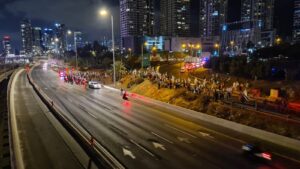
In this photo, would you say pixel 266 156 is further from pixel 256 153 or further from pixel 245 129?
pixel 245 129

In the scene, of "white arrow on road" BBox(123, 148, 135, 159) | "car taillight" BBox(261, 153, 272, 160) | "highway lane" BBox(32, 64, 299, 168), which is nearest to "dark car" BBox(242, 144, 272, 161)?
"car taillight" BBox(261, 153, 272, 160)

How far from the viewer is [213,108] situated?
25.8m

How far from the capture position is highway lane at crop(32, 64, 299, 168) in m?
15.0

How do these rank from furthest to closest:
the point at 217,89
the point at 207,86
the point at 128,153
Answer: the point at 207,86 → the point at 217,89 → the point at 128,153

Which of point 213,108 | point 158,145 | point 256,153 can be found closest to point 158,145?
point 158,145

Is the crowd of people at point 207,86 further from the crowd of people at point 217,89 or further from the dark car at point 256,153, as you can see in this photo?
the dark car at point 256,153

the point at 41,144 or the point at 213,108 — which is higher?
the point at 213,108

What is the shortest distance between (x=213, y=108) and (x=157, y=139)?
8.98 m

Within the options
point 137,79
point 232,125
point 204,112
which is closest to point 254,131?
point 232,125

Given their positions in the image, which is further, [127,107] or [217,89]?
[127,107]

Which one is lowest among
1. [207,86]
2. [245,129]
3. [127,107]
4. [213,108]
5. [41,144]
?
[41,144]

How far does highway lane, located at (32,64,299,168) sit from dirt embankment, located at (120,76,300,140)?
3.00 m

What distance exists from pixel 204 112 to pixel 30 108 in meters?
19.0

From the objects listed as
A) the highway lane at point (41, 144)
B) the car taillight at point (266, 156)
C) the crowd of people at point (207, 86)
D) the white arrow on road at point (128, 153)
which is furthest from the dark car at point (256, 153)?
the crowd of people at point (207, 86)
